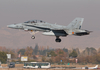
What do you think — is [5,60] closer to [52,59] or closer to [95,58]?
[52,59]

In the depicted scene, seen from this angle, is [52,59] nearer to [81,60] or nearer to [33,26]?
[81,60]

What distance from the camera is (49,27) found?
5856cm

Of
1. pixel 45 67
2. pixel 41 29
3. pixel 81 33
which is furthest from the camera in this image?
pixel 45 67

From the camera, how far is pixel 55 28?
57.5 meters

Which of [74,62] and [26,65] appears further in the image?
[74,62]

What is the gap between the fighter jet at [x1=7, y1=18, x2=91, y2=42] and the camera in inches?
2240

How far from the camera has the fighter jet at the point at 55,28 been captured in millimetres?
56906

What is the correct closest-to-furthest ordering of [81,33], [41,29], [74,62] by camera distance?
[81,33] → [41,29] → [74,62]

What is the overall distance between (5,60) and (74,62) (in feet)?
122

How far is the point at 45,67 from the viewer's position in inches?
4028

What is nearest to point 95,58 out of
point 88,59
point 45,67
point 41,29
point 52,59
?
point 88,59

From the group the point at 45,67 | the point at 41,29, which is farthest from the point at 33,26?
the point at 45,67

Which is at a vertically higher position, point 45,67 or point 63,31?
point 63,31

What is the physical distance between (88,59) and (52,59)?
19880 millimetres
